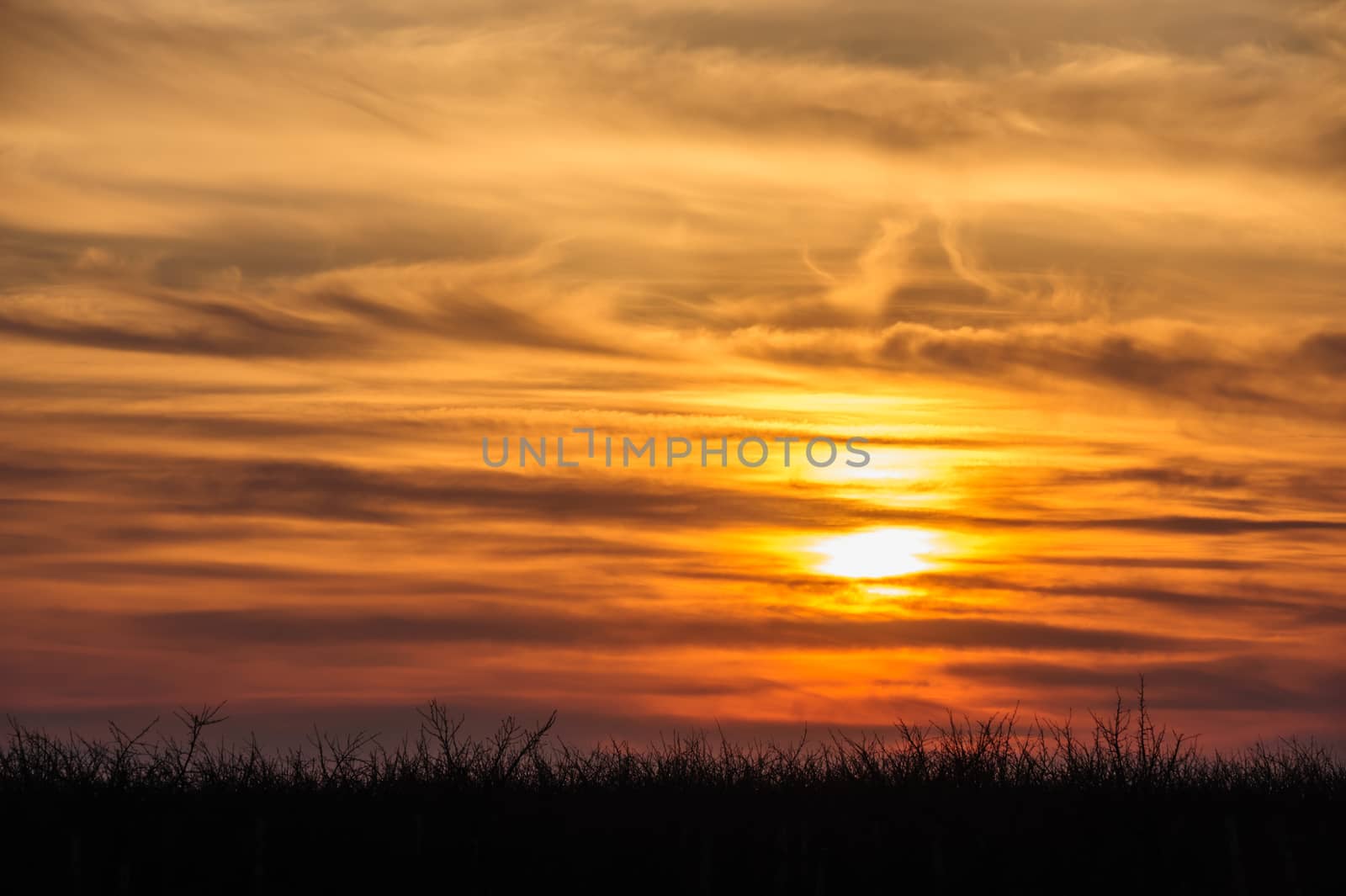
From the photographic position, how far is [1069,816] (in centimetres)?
2864

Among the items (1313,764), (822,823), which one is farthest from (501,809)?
(1313,764)

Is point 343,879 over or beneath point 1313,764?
beneath

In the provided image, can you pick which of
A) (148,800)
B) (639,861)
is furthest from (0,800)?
(639,861)

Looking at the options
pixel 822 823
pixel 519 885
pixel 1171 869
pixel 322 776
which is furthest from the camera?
pixel 322 776

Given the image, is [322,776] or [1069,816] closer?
[1069,816]

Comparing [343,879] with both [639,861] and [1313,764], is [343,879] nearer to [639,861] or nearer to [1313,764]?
[639,861]

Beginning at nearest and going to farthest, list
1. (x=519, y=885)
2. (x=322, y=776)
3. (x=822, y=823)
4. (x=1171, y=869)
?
1. (x=1171, y=869)
2. (x=519, y=885)
3. (x=822, y=823)
4. (x=322, y=776)

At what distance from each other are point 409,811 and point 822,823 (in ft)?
28.1

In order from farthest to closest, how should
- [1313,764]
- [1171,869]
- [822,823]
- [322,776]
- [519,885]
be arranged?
[1313,764] → [322,776] → [822,823] → [519,885] → [1171,869]

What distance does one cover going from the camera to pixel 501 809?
103 feet

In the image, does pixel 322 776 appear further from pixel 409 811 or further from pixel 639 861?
pixel 639 861

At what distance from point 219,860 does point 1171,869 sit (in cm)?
1752

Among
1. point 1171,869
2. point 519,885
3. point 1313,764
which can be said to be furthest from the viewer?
point 1313,764

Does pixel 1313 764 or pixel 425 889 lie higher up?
pixel 1313 764
